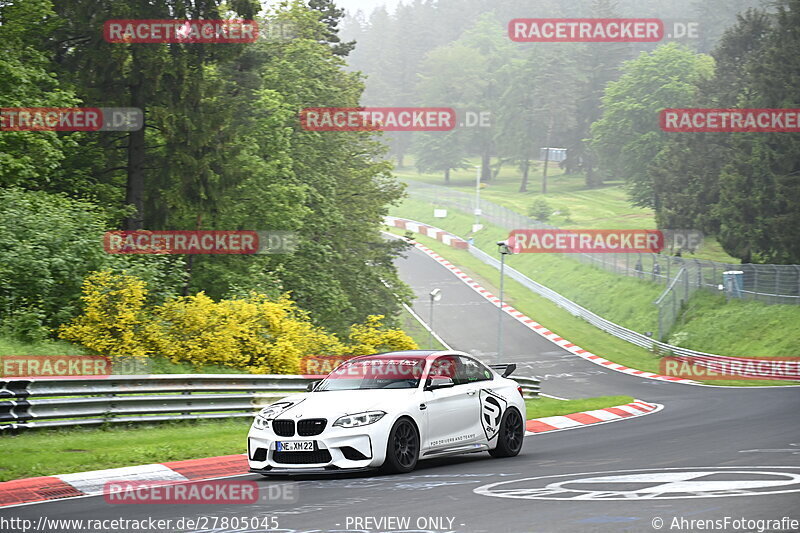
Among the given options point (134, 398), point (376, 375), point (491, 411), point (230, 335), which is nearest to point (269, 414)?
point (376, 375)

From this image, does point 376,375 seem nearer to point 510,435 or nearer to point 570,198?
point 510,435

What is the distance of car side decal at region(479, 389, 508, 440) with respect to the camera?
14.2 m

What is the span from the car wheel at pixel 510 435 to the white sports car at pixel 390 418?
0.01 metres

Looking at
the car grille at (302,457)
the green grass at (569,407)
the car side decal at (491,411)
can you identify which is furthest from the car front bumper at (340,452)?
the green grass at (569,407)

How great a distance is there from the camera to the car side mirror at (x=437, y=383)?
44.0ft

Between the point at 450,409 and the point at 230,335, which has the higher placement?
the point at 450,409

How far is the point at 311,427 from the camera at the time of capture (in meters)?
12.2

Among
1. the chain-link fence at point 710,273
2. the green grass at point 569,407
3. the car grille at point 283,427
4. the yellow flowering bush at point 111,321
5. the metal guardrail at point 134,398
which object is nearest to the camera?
the car grille at point 283,427

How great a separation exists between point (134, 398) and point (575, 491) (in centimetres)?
1004

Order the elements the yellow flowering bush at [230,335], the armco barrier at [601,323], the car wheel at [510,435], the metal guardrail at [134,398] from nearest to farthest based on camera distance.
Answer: the car wheel at [510,435] < the metal guardrail at [134,398] < the yellow flowering bush at [230,335] < the armco barrier at [601,323]

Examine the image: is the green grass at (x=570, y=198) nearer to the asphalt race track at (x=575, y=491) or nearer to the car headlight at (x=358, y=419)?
the asphalt race track at (x=575, y=491)

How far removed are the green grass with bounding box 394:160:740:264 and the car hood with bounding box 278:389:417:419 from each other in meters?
68.6

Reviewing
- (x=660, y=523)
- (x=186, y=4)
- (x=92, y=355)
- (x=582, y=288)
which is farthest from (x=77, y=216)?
(x=582, y=288)

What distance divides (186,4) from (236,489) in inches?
927
